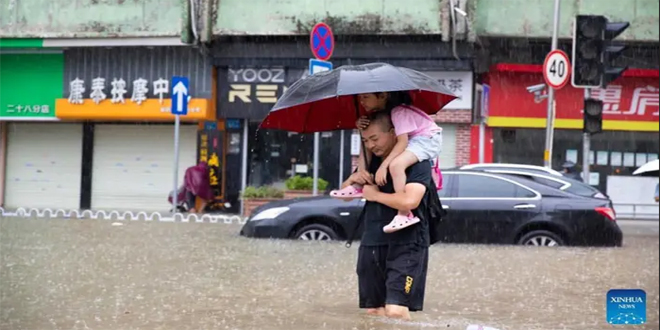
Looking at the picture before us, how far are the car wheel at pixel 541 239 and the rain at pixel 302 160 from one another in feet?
0.12

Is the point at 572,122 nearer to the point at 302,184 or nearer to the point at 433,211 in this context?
the point at 302,184

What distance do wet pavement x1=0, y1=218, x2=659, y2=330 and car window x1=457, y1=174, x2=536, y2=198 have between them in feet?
2.52

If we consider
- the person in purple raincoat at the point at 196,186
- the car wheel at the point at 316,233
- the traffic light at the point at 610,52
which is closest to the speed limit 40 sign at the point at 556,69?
the traffic light at the point at 610,52

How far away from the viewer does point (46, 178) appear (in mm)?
23547

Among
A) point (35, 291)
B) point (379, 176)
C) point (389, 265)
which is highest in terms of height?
point (379, 176)

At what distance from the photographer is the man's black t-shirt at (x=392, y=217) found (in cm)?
590

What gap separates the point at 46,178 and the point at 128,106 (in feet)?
8.63

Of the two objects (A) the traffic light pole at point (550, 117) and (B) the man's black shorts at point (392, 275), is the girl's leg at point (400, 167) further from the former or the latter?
(A) the traffic light pole at point (550, 117)

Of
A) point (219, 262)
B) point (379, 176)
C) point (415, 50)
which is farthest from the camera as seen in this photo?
point (415, 50)

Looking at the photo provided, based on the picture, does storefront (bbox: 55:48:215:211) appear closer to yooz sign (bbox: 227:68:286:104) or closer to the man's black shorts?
yooz sign (bbox: 227:68:286:104)

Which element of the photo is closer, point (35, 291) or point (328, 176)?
point (35, 291)

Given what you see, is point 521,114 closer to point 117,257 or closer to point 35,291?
point 117,257

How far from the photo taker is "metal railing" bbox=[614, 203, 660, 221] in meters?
23.3

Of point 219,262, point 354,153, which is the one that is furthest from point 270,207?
point 354,153
